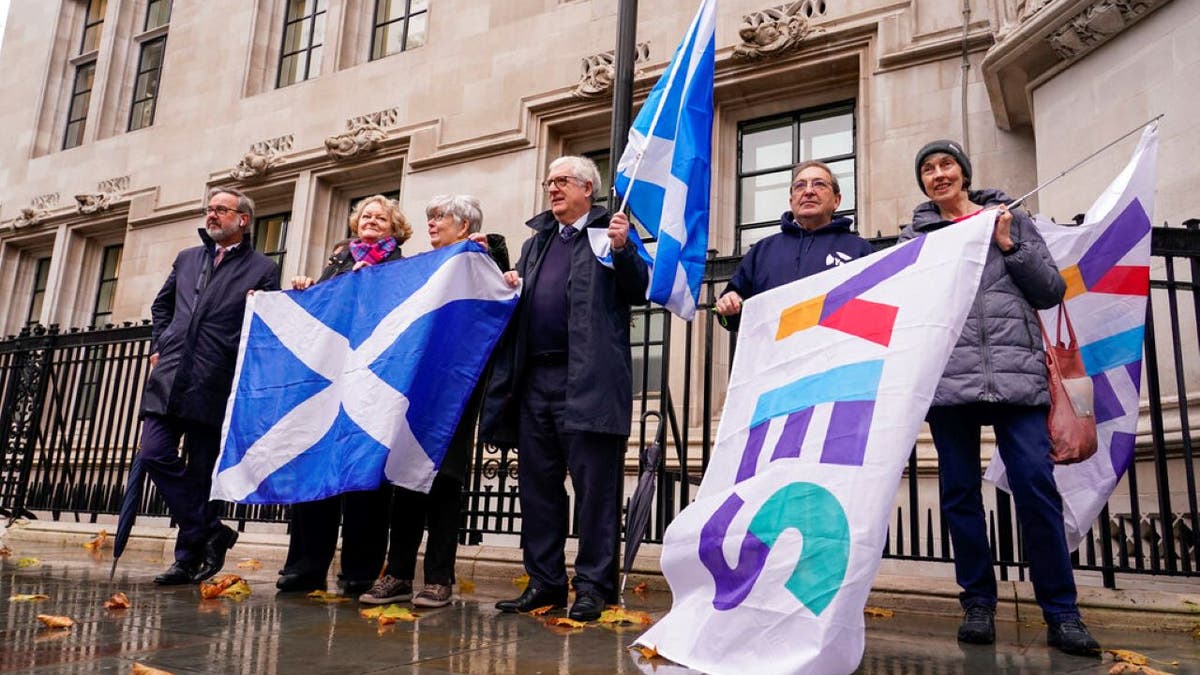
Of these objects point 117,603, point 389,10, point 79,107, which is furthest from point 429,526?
point 79,107

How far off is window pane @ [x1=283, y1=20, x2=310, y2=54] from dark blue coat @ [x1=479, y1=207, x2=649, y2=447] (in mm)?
11413

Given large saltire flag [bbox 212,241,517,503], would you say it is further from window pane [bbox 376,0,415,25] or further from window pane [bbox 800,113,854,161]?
window pane [bbox 376,0,415,25]

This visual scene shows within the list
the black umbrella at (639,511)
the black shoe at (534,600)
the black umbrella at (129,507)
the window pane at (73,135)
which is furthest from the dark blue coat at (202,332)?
the window pane at (73,135)

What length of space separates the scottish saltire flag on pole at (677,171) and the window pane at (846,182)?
16.7 ft

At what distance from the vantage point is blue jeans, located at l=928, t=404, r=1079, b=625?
339 centimetres

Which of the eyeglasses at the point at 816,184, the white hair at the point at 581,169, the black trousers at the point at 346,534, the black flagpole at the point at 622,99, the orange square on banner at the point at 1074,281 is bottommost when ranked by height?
the black trousers at the point at 346,534

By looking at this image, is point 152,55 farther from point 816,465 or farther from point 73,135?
point 816,465

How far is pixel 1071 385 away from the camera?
364cm

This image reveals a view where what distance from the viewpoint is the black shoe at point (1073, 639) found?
10.5ft

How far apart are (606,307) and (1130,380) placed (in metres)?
2.39

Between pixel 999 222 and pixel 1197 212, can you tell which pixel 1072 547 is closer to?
pixel 999 222

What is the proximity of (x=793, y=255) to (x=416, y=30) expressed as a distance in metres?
10.3

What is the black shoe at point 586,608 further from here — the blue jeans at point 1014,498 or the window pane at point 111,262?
the window pane at point 111,262

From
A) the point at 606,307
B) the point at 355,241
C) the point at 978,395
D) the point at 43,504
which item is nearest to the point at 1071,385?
the point at 978,395
